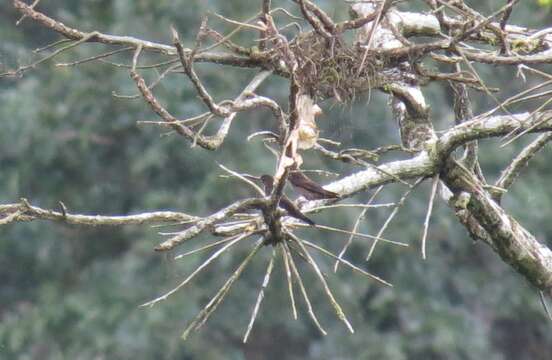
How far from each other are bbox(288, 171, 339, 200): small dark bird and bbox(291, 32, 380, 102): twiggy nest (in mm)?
206

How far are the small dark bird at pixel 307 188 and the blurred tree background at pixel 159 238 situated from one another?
22.0 ft

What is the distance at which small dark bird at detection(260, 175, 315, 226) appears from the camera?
2.78m

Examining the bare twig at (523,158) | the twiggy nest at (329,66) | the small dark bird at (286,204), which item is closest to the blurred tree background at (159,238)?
the bare twig at (523,158)

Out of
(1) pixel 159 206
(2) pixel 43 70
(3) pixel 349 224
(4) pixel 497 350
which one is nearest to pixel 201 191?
(1) pixel 159 206

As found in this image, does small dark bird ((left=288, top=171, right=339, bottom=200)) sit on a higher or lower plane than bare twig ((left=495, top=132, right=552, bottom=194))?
higher

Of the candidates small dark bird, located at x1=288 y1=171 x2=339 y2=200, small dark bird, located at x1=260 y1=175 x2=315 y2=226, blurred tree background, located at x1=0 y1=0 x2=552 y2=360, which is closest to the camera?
small dark bird, located at x1=260 y1=175 x2=315 y2=226

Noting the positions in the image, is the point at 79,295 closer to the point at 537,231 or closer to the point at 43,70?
the point at 43,70

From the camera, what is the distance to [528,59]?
2.90m

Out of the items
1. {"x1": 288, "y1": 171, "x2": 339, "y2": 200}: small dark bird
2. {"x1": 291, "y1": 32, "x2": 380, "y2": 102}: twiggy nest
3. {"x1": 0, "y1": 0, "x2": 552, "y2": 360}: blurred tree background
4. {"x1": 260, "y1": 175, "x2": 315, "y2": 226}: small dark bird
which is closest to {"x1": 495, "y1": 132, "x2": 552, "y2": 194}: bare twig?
{"x1": 291, "y1": 32, "x2": 380, "y2": 102}: twiggy nest

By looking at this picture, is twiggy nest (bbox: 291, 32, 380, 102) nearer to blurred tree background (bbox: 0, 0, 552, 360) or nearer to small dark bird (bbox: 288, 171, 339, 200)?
small dark bird (bbox: 288, 171, 339, 200)

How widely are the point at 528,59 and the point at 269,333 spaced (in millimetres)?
8027

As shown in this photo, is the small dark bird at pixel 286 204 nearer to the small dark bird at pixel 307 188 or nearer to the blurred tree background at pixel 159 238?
the small dark bird at pixel 307 188

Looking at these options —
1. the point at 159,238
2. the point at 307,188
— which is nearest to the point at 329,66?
the point at 307,188

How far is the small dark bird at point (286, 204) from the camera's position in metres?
2.78
